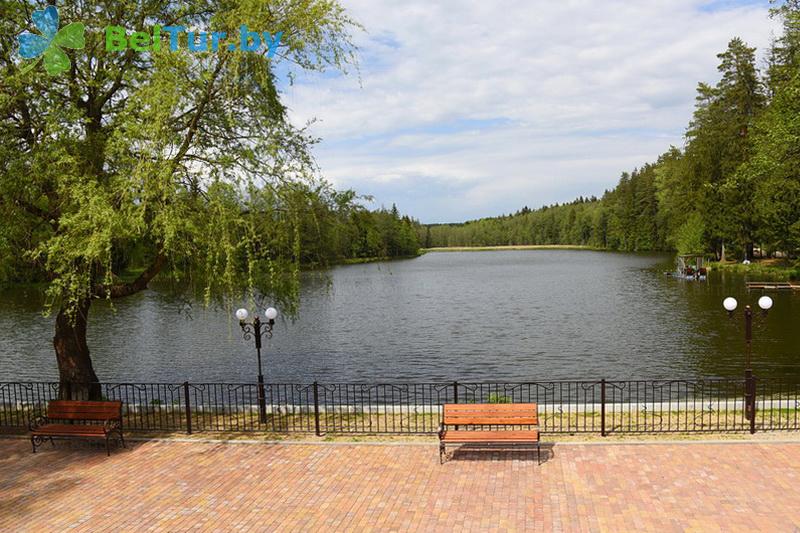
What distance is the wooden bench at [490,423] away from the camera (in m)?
10.8

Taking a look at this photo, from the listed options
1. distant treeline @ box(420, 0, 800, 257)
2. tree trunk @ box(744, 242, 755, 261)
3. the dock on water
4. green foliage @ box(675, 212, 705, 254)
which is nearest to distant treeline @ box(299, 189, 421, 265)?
distant treeline @ box(420, 0, 800, 257)

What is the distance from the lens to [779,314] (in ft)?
111

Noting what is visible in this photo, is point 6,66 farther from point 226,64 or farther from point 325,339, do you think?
point 325,339

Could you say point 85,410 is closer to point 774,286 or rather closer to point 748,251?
point 774,286

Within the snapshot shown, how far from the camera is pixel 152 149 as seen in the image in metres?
11.6

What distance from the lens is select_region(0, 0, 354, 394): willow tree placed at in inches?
456

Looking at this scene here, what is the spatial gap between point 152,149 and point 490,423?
326 inches

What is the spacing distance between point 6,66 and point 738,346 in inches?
1115

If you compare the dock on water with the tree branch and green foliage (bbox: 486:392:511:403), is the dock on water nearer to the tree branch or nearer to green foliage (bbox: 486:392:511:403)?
green foliage (bbox: 486:392:511:403)

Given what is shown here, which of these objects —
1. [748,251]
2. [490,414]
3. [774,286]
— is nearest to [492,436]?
[490,414]

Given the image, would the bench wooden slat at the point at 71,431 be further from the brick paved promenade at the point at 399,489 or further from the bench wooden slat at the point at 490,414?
the bench wooden slat at the point at 490,414

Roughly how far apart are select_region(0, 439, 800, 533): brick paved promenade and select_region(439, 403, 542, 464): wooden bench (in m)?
0.38

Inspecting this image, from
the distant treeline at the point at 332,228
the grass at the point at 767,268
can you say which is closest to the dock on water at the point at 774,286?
the grass at the point at 767,268

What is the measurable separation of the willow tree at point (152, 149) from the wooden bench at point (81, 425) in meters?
1.76
